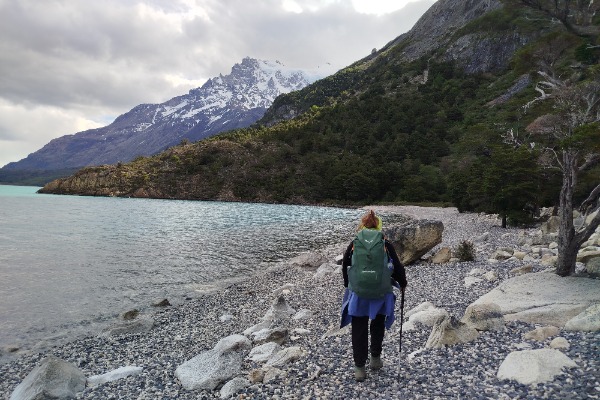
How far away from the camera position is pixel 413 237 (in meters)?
20.5

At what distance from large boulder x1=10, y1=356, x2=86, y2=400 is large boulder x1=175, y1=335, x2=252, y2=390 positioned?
7.57 ft

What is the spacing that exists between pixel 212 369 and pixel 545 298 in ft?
27.8

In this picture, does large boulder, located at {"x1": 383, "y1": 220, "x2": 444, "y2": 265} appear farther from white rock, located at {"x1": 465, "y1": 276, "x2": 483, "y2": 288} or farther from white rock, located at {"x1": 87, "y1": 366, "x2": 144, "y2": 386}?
white rock, located at {"x1": 87, "y1": 366, "x2": 144, "y2": 386}

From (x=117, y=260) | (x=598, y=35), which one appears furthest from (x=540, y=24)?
(x=117, y=260)

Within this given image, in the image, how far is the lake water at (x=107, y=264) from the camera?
16047mm

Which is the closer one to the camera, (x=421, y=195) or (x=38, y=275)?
(x=38, y=275)

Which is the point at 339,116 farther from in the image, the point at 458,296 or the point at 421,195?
the point at 458,296

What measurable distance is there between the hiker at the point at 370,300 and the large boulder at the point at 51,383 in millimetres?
6501

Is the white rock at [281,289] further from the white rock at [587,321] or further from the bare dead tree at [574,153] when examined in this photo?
the white rock at [587,321]

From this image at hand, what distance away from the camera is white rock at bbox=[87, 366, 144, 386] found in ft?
29.8

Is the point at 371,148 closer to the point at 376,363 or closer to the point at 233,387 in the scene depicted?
the point at 376,363

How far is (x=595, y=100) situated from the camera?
11.4 m

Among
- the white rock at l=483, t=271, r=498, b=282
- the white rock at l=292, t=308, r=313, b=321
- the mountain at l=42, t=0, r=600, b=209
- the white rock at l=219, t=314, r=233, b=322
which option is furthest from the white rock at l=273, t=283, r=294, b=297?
the mountain at l=42, t=0, r=600, b=209

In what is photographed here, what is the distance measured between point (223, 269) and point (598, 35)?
73.0 ft
